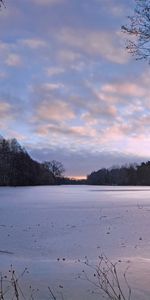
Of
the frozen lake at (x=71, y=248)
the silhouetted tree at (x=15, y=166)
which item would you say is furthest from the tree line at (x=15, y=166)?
the frozen lake at (x=71, y=248)

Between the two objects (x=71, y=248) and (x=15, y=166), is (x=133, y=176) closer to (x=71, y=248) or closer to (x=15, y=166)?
(x=15, y=166)

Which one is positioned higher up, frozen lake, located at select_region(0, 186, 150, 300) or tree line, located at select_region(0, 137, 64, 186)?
tree line, located at select_region(0, 137, 64, 186)

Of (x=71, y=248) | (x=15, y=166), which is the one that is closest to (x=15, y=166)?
(x=15, y=166)

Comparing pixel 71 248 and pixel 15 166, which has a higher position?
pixel 15 166

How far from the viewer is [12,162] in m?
117

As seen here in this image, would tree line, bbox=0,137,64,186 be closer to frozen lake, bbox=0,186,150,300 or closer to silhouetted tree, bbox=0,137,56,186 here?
silhouetted tree, bbox=0,137,56,186

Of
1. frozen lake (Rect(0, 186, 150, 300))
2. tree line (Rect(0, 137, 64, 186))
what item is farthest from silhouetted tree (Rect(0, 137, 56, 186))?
frozen lake (Rect(0, 186, 150, 300))

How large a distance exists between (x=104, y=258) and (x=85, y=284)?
301 cm

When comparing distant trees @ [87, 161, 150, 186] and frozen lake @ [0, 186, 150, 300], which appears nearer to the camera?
frozen lake @ [0, 186, 150, 300]

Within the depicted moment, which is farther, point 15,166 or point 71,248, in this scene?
point 15,166

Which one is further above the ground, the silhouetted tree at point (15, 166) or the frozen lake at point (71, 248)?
the silhouetted tree at point (15, 166)

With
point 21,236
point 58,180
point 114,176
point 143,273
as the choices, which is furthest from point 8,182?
point 143,273

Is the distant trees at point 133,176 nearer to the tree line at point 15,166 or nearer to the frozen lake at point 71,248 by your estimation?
the tree line at point 15,166

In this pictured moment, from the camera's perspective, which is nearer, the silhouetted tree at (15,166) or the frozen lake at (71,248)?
the frozen lake at (71,248)
